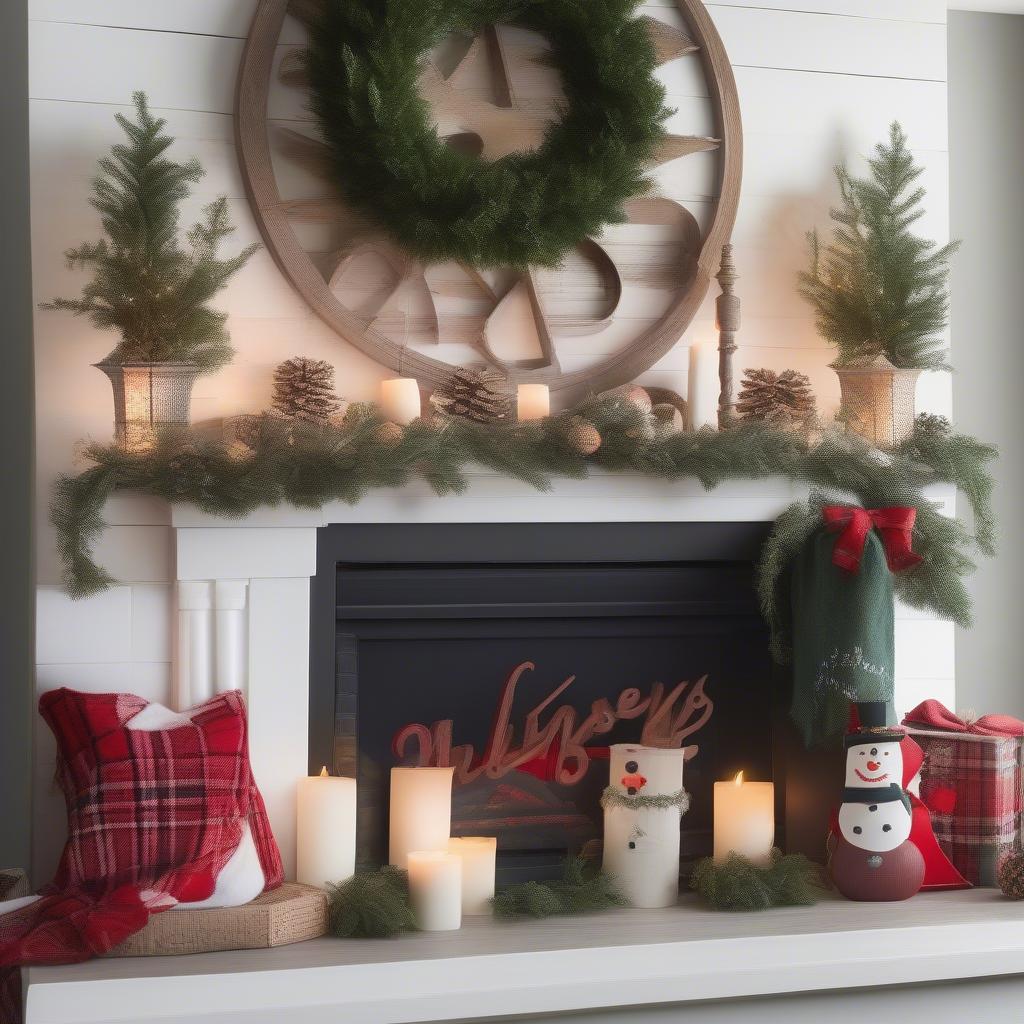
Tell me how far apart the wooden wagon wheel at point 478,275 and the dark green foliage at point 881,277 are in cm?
22

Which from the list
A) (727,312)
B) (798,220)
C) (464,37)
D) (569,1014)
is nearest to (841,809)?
(569,1014)

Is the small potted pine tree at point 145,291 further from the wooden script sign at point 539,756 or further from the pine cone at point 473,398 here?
the wooden script sign at point 539,756

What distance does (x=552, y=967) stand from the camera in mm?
1826

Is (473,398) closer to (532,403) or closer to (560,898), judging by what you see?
(532,403)

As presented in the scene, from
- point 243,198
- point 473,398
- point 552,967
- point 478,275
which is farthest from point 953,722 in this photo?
point 243,198

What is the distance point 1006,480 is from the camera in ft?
9.47

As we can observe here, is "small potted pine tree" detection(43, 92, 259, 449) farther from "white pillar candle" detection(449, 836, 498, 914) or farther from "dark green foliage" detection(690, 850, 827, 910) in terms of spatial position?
"dark green foliage" detection(690, 850, 827, 910)

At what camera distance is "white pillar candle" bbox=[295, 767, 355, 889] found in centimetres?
198

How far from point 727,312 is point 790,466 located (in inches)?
12.3

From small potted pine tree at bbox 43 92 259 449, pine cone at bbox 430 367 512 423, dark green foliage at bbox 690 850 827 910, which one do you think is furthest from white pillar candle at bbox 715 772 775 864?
small potted pine tree at bbox 43 92 259 449

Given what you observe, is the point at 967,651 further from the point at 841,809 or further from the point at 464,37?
the point at 464,37

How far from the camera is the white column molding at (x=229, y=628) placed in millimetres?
1993

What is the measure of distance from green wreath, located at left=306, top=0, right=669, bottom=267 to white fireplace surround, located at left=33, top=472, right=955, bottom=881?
44 cm

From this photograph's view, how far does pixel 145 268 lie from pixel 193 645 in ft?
1.95
